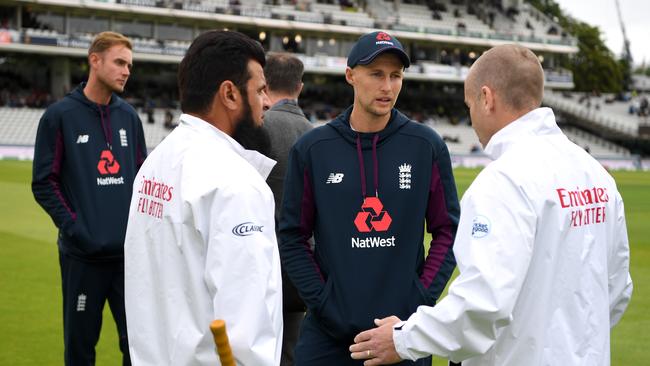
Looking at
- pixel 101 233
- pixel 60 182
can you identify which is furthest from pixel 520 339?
pixel 60 182

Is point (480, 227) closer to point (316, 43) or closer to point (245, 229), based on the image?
point (245, 229)

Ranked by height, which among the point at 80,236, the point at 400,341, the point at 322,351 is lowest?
the point at 322,351

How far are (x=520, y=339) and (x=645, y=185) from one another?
1254 inches

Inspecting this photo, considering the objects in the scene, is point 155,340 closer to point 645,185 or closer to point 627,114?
point 645,185

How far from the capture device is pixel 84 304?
5.90 meters

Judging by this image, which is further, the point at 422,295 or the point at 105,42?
the point at 105,42

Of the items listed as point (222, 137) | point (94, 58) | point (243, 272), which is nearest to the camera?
→ point (243, 272)

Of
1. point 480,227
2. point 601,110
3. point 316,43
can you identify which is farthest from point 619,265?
point 601,110

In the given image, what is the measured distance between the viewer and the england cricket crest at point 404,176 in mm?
4457

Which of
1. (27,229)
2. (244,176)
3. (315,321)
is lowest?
(27,229)

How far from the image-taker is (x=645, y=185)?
108 feet

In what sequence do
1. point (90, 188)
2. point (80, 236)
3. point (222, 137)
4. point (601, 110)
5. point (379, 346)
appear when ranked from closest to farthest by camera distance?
point (222, 137) → point (379, 346) → point (80, 236) → point (90, 188) → point (601, 110)

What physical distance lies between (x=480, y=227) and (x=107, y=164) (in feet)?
12.0

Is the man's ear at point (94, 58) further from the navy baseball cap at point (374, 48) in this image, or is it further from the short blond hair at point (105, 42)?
the navy baseball cap at point (374, 48)
